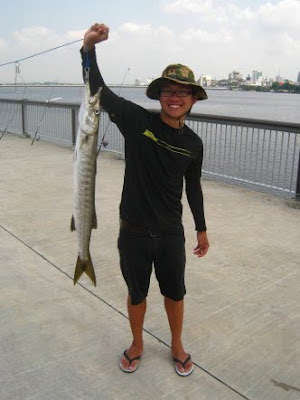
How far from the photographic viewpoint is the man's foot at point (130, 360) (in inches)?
113

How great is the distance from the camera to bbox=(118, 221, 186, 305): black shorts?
275cm

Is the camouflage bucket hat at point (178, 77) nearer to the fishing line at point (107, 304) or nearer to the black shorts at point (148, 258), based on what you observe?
the black shorts at point (148, 258)

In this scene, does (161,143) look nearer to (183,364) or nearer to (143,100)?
(183,364)

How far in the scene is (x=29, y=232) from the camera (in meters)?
5.26

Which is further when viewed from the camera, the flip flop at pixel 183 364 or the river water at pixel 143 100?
the river water at pixel 143 100

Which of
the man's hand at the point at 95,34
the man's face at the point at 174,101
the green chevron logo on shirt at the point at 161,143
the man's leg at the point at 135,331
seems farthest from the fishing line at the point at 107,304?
the man's hand at the point at 95,34

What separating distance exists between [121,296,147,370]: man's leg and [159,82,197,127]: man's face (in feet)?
3.76

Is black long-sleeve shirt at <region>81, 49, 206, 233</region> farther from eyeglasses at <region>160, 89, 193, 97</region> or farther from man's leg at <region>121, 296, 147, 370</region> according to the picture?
man's leg at <region>121, 296, 147, 370</region>

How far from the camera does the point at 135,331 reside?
2.95 metres

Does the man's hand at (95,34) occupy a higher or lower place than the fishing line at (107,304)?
higher

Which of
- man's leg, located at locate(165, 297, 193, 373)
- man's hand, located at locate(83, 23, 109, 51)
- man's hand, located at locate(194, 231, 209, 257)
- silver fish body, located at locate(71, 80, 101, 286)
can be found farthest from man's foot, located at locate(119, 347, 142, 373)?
man's hand, located at locate(83, 23, 109, 51)

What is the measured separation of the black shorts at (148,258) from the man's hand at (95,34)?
41.6 inches

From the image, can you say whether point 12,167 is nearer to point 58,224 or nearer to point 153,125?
point 58,224

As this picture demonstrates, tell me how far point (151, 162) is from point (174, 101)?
0.38 meters
